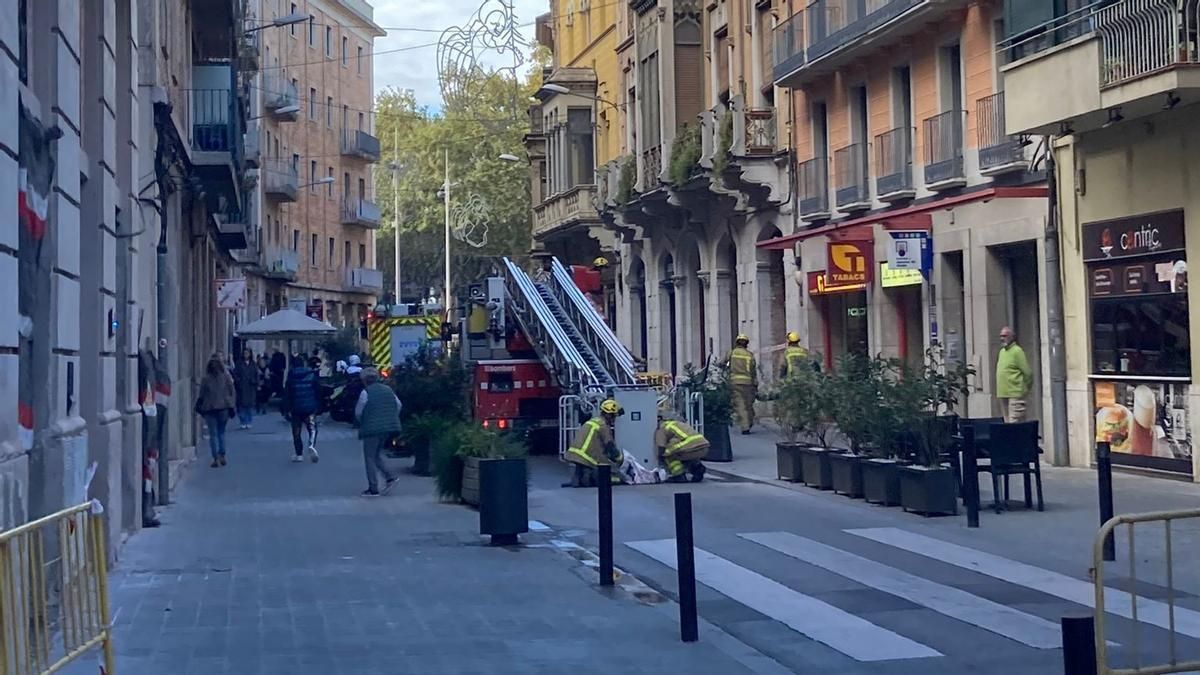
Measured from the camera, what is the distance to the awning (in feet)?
65.7

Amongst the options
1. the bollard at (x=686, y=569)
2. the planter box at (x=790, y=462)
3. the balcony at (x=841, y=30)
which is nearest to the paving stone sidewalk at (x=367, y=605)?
the bollard at (x=686, y=569)

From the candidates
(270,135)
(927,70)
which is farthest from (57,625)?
(270,135)

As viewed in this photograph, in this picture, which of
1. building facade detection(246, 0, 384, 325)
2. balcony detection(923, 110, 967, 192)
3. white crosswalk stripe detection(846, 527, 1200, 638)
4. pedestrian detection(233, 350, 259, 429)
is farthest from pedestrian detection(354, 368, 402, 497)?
building facade detection(246, 0, 384, 325)

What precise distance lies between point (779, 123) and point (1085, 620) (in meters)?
25.7

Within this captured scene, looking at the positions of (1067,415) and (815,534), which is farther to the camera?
(1067,415)

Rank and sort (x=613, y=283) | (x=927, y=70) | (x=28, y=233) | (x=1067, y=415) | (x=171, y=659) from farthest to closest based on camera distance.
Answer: (x=613, y=283), (x=927, y=70), (x=1067, y=415), (x=28, y=233), (x=171, y=659)

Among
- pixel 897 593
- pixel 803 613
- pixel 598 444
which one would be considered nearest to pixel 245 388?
pixel 598 444

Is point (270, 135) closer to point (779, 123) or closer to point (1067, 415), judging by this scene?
point (779, 123)

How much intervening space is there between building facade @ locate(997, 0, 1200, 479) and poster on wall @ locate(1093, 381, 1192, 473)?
0.02 meters

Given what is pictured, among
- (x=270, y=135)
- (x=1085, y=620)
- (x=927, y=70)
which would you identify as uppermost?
(x=270, y=135)

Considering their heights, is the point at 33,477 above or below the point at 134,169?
below

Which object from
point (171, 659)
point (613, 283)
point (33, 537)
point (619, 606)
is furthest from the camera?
point (613, 283)

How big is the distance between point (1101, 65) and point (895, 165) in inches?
325

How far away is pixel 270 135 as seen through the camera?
185ft
